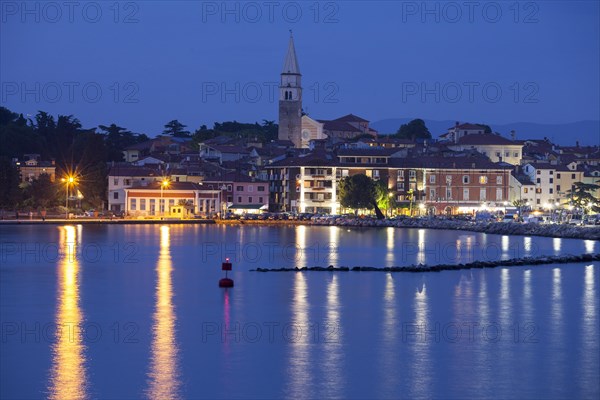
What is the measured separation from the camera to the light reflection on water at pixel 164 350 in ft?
45.5

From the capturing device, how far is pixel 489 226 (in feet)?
166

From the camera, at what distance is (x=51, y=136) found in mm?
75562

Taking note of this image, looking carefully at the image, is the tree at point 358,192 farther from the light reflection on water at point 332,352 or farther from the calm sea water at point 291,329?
the light reflection on water at point 332,352

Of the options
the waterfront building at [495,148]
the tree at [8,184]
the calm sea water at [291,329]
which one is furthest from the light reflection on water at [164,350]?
the waterfront building at [495,148]

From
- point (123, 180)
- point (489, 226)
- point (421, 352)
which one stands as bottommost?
point (421, 352)

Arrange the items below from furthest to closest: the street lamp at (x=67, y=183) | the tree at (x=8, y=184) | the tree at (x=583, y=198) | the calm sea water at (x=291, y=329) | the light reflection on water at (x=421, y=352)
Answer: the tree at (x=583, y=198) → the street lamp at (x=67, y=183) → the tree at (x=8, y=184) → the calm sea water at (x=291, y=329) → the light reflection on water at (x=421, y=352)

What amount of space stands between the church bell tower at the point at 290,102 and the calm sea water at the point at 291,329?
→ 45.3m

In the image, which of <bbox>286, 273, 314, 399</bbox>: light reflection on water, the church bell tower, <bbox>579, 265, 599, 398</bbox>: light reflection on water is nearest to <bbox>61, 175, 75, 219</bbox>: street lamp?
the church bell tower

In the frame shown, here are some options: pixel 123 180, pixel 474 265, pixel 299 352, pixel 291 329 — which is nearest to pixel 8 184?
pixel 123 180

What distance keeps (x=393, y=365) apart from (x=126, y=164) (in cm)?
4964

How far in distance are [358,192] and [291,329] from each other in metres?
38.7

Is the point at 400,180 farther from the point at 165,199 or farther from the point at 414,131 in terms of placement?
the point at 414,131

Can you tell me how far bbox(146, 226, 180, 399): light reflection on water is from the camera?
13.9m

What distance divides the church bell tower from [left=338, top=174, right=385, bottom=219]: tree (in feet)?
67.1
